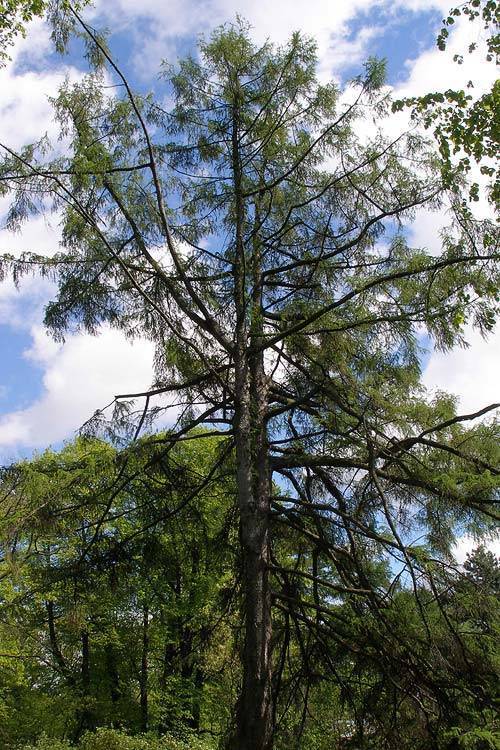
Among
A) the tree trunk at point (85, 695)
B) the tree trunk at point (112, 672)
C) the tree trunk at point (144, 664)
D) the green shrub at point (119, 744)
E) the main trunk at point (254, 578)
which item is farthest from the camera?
the tree trunk at point (112, 672)

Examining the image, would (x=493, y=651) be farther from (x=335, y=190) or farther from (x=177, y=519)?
(x=335, y=190)

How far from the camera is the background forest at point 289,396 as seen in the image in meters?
5.47

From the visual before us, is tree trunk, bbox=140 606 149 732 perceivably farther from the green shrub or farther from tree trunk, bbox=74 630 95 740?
the green shrub

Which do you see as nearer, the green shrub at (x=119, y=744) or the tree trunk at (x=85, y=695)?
the green shrub at (x=119, y=744)

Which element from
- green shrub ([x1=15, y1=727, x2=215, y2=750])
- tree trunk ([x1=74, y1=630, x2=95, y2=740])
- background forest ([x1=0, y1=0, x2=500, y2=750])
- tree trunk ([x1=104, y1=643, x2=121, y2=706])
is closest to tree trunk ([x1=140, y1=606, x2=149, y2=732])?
tree trunk ([x1=104, y1=643, x2=121, y2=706])

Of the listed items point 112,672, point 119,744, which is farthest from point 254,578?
point 112,672

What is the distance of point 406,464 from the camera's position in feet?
19.7

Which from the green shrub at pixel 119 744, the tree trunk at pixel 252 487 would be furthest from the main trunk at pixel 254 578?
the green shrub at pixel 119 744

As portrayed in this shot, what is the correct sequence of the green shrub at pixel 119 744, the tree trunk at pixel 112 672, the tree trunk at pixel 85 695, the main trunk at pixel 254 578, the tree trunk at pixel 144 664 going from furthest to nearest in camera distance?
the tree trunk at pixel 112 672 → the tree trunk at pixel 144 664 → the tree trunk at pixel 85 695 → the green shrub at pixel 119 744 → the main trunk at pixel 254 578

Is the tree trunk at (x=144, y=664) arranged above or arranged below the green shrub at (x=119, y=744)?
above

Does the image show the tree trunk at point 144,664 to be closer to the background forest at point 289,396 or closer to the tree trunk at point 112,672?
the tree trunk at point 112,672

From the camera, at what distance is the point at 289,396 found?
7.26 meters

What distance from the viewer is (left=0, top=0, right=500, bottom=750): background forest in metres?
5.47

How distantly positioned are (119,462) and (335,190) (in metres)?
3.69
